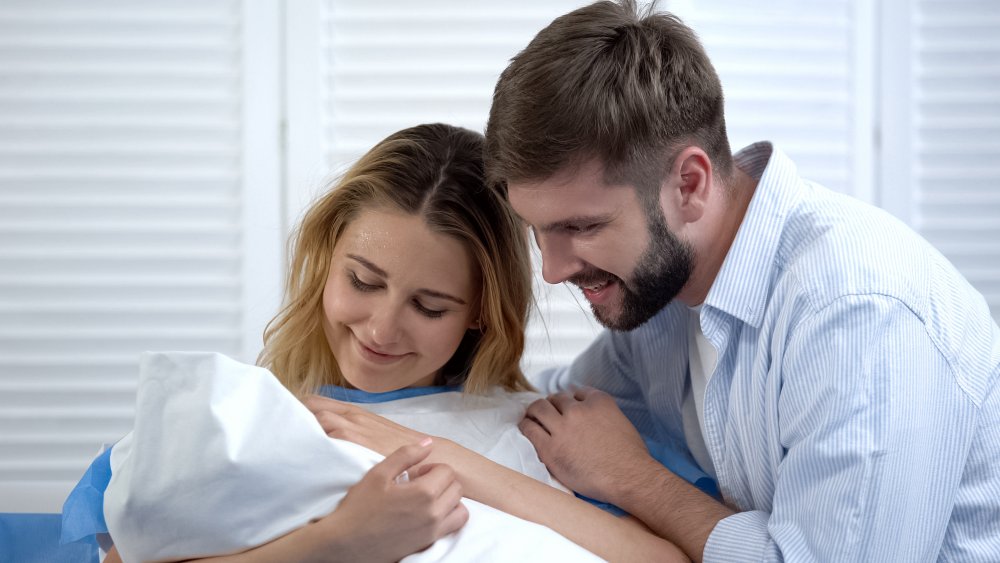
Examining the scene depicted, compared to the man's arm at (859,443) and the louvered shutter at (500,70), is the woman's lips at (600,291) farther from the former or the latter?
the louvered shutter at (500,70)

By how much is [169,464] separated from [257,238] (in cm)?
147

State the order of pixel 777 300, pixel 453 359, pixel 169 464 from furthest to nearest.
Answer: pixel 453 359 < pixel 777 300 < pixel 169 464

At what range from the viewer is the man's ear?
1451 millimetres

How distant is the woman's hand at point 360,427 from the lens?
1.33 meters

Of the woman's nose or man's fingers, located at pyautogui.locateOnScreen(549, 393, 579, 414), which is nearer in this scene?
the woman's nose

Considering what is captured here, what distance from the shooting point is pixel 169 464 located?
1114 mm

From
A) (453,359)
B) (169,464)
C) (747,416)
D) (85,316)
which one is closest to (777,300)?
(747,416)

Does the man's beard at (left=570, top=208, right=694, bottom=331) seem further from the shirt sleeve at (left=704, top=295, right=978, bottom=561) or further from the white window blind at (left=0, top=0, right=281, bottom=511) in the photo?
the white window blind at (left=0, top=0, right=281, bottom=511)

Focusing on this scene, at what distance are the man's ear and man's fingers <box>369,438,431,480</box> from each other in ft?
1.81

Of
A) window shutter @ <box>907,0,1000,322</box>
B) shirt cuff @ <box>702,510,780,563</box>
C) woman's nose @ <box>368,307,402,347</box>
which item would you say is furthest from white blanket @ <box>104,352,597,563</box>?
window shutter @ <box>907,0,1000,322</box>

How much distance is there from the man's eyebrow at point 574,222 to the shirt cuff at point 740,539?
477 millimetres

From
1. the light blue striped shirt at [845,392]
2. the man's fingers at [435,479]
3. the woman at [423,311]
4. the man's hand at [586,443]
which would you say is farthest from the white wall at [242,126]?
the man's fingers at [435,479]

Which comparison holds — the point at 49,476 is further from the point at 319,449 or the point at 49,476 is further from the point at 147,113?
the point at 319,449

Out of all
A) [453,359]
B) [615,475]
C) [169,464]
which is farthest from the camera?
[453,359]
